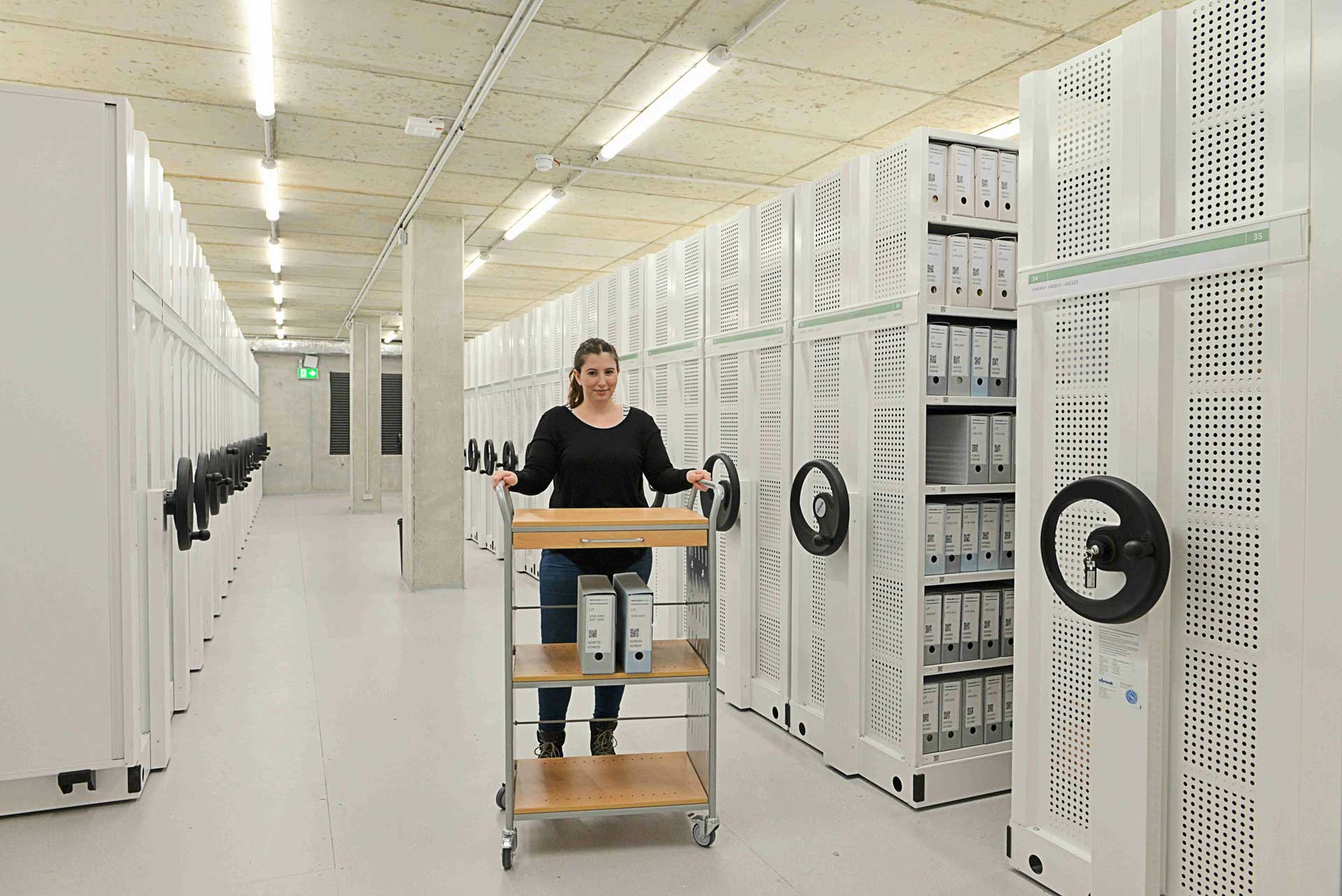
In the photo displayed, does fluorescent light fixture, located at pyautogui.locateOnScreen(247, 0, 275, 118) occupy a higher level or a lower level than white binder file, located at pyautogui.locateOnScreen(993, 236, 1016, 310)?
higher

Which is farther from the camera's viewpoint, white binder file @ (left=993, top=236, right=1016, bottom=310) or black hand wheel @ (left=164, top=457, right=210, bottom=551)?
black hand wheel @ (left=164, top=457, right=210, bottom=551)

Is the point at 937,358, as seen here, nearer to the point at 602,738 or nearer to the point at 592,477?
the point at 592,477

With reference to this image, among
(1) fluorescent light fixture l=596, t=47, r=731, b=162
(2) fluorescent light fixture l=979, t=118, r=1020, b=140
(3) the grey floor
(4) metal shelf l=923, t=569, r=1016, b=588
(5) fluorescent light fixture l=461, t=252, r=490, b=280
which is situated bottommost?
(3) the grey floor

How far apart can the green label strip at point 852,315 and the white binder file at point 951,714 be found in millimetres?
1512

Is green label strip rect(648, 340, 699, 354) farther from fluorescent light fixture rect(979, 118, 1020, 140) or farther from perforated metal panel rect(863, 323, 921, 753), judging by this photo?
fluorescent light fixture rect(979, 118, 1020, 140)

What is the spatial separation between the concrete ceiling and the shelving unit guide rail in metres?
1.45

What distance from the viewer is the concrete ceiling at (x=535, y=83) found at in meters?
4.34

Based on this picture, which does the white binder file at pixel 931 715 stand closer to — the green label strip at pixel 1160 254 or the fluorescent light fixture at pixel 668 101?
the green label strip at pixel 1160 254

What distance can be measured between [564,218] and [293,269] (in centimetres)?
443

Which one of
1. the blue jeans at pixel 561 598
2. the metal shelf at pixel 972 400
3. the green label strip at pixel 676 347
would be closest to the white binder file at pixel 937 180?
the metal shelf at pixel 972 400

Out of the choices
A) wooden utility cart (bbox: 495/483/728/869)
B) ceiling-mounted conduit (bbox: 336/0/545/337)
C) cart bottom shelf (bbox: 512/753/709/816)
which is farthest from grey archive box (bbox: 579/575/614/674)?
ceiling-mounted conduit (bbox: 336/0/545/337)

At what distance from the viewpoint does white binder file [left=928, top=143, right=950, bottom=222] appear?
11.1 ft

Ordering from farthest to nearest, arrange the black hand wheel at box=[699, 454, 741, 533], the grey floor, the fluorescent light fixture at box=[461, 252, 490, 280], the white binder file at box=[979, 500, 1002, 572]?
the fluorescent light fixture at box=[461, 252, 490, 280] < the black hand wheel at box=[699, 454, 741, 533] < the white binder file at box=[979, 500, 1002, 572] < the grey floor

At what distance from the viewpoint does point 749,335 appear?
4.56 metres
